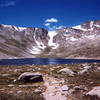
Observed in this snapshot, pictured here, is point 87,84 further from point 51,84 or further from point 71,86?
point 51,84

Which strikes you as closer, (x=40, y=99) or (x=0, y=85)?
(x=40, y=99)

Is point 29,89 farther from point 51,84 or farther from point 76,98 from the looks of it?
point 76,98

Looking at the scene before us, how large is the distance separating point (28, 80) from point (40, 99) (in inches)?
463

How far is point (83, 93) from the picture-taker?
27.6m

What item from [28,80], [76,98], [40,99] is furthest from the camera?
[28,80]

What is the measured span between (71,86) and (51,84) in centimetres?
397

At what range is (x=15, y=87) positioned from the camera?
31.8m

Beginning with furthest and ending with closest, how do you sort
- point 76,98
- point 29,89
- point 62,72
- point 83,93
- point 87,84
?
point 62,72, point 87,84, point 29,89, point 83,93, point 76,98

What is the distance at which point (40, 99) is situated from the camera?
2386 centimetres

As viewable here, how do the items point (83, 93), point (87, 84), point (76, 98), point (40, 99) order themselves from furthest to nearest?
point (87, 84), point (83, 93), point (76, 98), point (40, 99)

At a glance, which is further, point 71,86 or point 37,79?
point 37,79

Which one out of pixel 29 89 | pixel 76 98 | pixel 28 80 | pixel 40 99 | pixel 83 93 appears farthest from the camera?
pixel 28 80

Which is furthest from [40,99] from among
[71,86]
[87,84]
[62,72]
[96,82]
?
[62,72]

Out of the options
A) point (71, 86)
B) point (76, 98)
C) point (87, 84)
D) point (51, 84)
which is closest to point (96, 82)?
point (87, 84)
